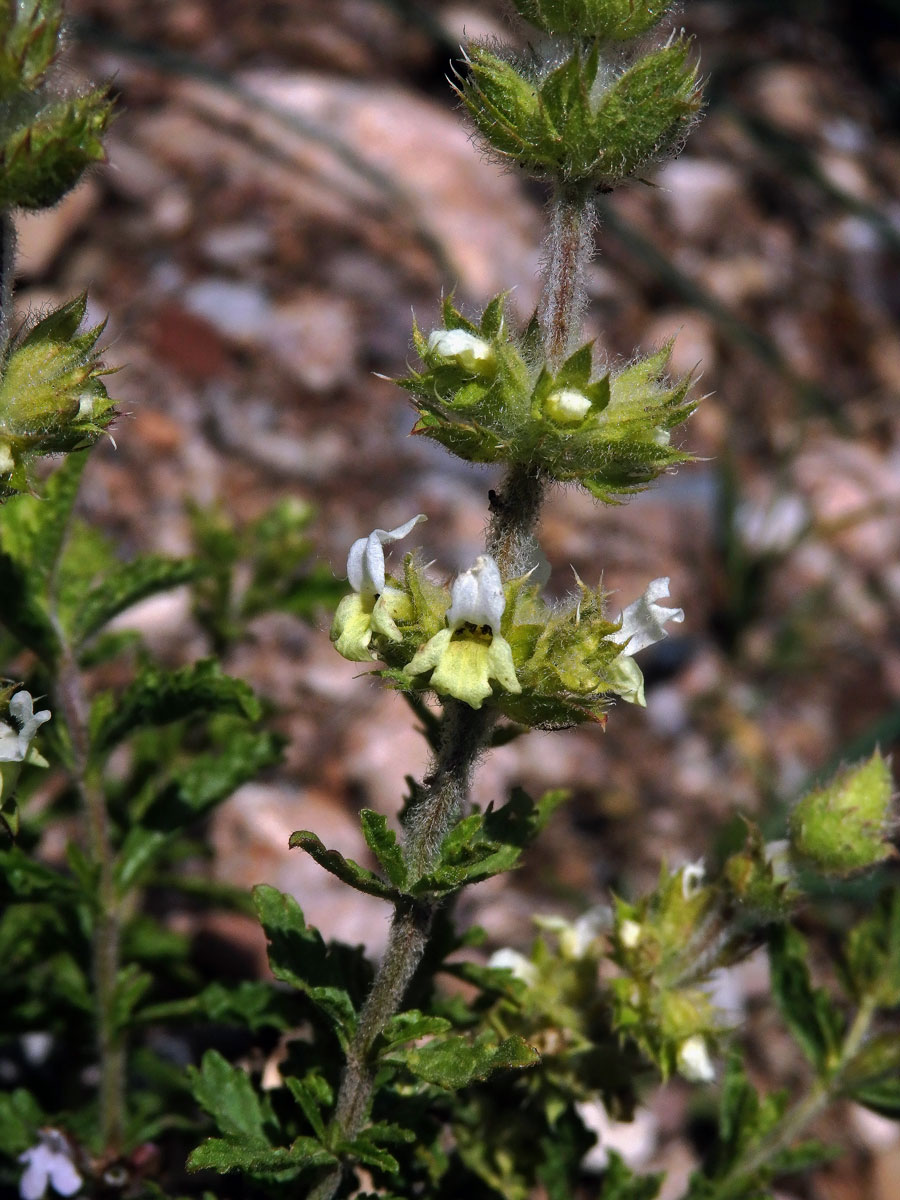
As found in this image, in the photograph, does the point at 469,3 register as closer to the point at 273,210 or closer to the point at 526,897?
the point at 273,210

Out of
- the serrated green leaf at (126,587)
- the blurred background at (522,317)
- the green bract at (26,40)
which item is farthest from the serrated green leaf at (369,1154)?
the blurred background at (522,317)

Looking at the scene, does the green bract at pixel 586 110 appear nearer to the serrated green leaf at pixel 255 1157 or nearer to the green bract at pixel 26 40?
the green bract at pixel 26 40

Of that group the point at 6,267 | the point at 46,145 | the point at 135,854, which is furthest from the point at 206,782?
the point at 46,145

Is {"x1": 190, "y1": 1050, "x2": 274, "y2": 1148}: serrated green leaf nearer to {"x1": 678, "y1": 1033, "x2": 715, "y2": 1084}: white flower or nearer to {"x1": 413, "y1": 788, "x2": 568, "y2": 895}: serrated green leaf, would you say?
{"x1": 413, "y1": 788, "x2": 568, "y2": 895}: serrated green leaf

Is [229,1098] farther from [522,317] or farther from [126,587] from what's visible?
[522,317]

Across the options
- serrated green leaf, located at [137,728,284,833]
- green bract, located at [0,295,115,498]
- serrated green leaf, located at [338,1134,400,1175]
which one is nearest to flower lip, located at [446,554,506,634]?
green bract, located at [0,295,115,498]
